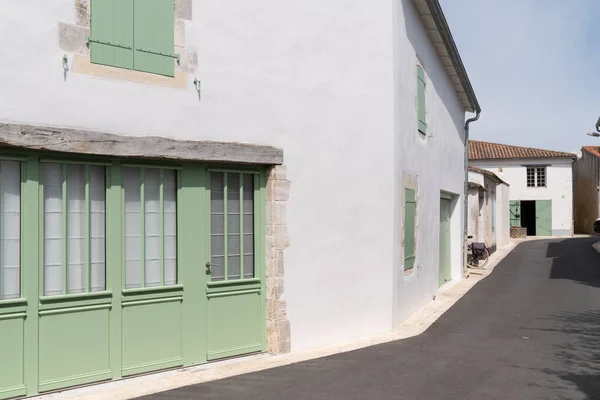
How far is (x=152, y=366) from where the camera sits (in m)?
5.37

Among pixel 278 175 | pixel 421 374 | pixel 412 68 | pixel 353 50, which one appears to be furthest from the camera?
pixel 412 68

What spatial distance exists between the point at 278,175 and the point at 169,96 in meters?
1.49

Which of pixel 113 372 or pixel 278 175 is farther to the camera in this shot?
pixel 278 175

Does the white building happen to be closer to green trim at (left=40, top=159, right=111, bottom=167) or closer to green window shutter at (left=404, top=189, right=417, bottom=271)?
green trim at (left=40, top=159, right=111, bottom=167)

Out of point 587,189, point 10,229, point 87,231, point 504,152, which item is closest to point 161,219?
point 87,231

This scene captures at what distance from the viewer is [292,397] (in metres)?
4.91

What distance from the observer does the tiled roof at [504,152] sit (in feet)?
112

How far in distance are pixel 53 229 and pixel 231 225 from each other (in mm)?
1800

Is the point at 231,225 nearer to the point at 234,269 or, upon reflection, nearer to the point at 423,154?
the point at 234,269

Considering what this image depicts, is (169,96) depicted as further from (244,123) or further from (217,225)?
(217,225)

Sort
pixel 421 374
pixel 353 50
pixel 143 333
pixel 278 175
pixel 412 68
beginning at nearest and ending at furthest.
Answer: pixel 143 333 < pixel 421 374 < pixel 278 175 < pixel 353 50 < pixel 412 68

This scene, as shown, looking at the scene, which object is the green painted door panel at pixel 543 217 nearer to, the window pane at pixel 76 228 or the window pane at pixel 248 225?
the window pane at pixel 248 225

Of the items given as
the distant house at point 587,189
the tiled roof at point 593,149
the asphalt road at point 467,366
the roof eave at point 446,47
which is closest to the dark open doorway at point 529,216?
the distant house at point 587,189

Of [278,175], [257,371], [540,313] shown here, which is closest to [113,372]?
[257,371]
